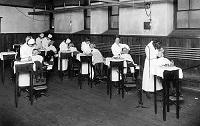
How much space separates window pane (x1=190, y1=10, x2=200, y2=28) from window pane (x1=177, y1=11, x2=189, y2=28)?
0.65 ft

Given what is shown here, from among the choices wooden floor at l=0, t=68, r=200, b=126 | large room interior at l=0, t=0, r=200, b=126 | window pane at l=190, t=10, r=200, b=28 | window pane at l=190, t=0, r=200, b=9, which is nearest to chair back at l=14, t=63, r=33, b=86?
large room interior at l=0, t=0, r=200, b=126

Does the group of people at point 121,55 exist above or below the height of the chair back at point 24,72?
above

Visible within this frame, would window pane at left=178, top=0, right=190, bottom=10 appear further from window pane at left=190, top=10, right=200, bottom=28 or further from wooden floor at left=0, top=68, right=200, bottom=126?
wooden floor at left=0, top=68, right=200, bottom=126

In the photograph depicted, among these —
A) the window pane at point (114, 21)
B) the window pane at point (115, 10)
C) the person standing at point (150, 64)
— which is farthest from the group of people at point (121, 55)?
the window pane at point (115, 10)

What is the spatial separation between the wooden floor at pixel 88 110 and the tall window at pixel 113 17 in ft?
15.0

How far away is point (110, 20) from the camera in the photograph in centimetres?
1117

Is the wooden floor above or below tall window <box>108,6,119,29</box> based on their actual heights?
below

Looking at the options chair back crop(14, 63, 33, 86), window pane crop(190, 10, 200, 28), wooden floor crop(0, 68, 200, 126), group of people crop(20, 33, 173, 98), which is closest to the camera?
wooden floor crop(0, 68, 200, 126)

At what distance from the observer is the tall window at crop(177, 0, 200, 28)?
7.73 metres

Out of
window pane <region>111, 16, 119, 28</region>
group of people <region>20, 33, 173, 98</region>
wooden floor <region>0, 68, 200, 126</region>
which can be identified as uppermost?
window pane <region>111, 16, 119, 28</region>

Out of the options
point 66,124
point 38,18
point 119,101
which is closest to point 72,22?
point 38,18

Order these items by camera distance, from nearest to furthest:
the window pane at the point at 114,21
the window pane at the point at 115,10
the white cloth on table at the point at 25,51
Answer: the white cloth on table at the point at 25,51, the window pane at the point at 115,10, the window pane at the point at 114,21

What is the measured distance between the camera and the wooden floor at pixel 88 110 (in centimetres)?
473

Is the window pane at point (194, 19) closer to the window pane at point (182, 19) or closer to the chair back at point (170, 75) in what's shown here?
the window pane at point (182, 19)
